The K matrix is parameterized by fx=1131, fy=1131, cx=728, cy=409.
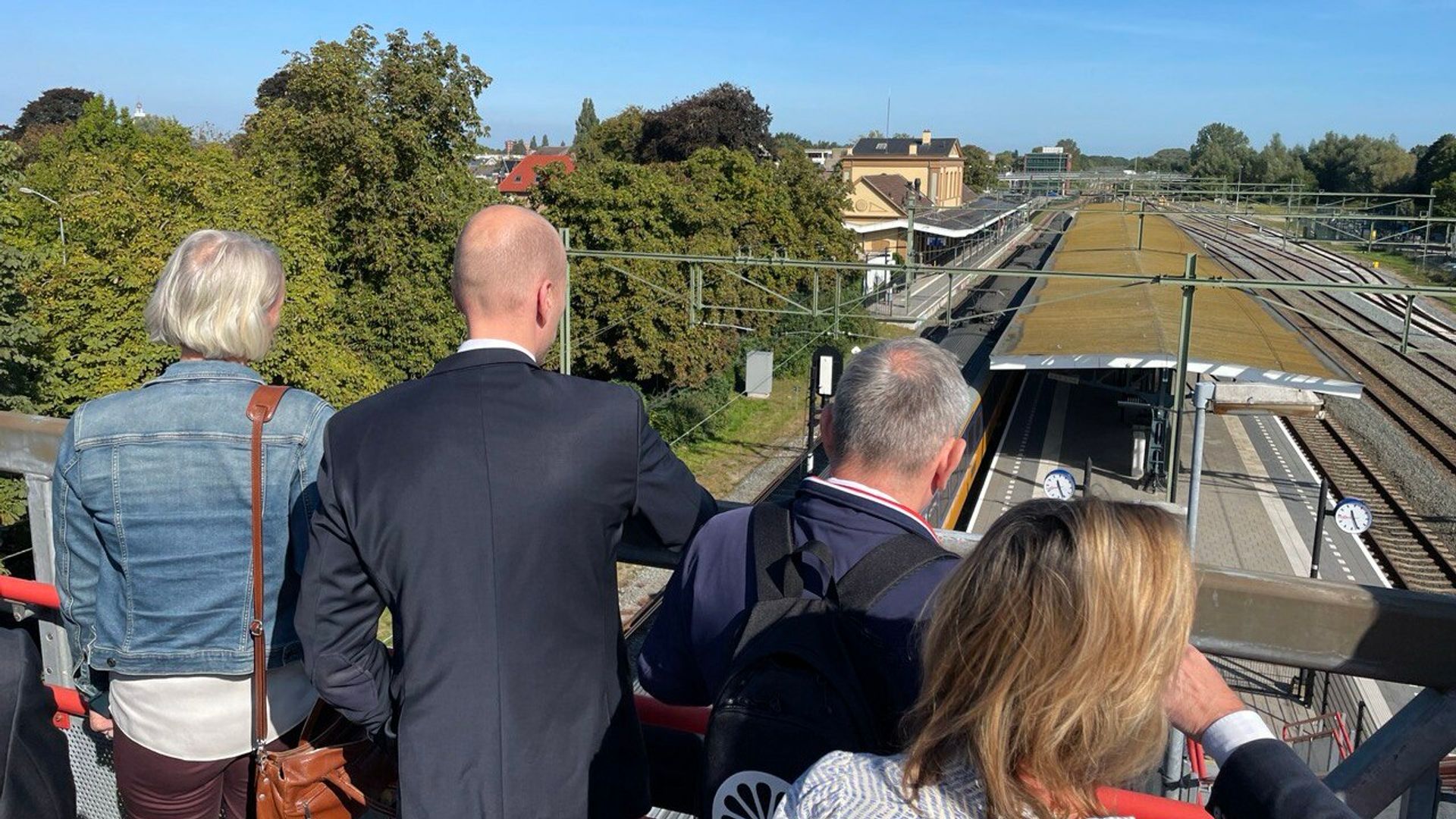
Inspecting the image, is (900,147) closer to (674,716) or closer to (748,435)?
(748,435)

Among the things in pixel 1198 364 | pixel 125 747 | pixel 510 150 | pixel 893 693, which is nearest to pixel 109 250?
pixel 1198 364

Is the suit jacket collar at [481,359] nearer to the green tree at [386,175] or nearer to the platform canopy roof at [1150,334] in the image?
the platform canopy roof at [1150,334]

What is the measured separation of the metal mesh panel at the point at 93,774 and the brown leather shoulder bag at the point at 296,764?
0.61 meters

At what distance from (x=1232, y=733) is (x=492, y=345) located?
3.87 feet

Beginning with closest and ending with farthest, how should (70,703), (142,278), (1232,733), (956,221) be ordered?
(1232,733) < (70,703) < (142,278) < (956,221)

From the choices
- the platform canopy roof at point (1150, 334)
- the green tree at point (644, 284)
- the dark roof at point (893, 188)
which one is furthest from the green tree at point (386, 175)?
the dark roof at point (893, 188)

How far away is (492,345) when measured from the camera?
1800mm

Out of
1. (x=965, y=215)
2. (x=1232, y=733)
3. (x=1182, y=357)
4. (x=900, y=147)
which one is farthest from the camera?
(x=900, y=147)

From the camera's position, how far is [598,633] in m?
1.77

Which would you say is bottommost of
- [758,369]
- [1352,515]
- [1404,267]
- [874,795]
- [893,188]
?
[758,369]

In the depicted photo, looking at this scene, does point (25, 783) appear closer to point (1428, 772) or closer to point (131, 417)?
point (131, 417)

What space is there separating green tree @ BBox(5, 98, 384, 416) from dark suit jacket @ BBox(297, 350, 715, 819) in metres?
14.8

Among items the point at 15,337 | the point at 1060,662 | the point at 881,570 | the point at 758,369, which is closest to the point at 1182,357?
the point at 881,570

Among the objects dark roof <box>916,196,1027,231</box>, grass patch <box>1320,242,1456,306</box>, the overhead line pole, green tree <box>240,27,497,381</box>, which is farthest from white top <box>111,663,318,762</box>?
grass patch <box>1320,242,1456,306</box>
